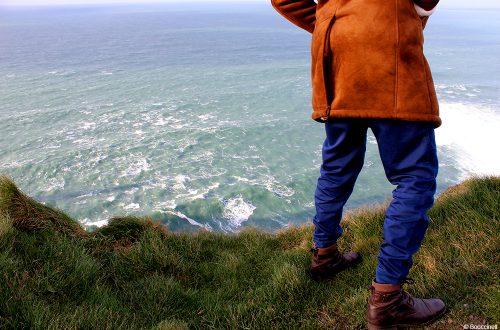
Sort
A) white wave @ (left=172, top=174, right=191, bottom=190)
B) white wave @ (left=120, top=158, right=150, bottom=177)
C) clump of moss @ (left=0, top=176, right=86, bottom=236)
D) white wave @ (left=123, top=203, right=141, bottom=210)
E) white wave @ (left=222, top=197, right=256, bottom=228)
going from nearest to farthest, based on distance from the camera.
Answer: clump of moss @ (left=0, top=176, right=86, bottom=236)
white wave @ (left=222, top=197, right=256, bottom=228)
white wave @ (left=123, top=203, right=141, bottom=210)
white wave @ (left=172, top=174, right=191, bottom=190)
white wave @ (left=120, top=158, right=150, bottom=177)

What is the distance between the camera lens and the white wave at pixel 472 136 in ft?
79.0

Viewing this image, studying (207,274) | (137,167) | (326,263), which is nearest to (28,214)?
(207,274)

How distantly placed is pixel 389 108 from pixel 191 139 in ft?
84.0

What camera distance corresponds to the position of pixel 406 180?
2.77 m

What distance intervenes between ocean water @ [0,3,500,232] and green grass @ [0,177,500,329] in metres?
4.07

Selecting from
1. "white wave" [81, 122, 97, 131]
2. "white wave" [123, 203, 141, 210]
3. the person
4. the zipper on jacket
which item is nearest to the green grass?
the person

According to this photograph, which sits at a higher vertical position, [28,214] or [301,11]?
[301,11]

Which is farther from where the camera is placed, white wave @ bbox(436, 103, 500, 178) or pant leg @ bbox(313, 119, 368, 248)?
white wave @ bbox(436, 103, 500, 178)

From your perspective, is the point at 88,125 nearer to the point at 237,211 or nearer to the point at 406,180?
the point at 237,211

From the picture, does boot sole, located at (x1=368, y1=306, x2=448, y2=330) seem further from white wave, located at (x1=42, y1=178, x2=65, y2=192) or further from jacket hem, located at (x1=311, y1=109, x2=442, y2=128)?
white wave, located at (x1=42, y1=178, x2=65, y2=192)

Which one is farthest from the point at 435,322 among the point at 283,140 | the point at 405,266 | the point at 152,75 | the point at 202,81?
the point at 152,75

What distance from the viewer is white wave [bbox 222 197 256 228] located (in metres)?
17.6

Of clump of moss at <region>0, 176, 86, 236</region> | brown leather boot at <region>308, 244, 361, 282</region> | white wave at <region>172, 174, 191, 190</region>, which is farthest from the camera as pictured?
white wave at <region>172, 174, 191, 190</region>

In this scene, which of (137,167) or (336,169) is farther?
(137,167)
